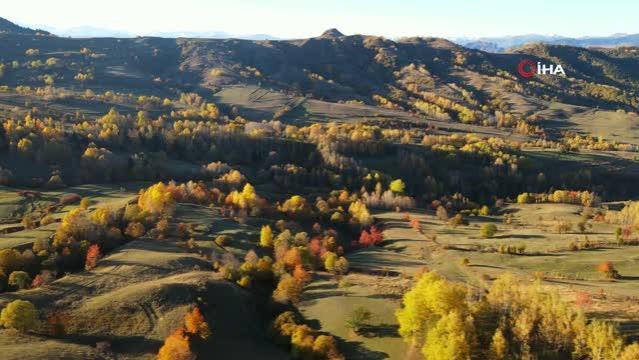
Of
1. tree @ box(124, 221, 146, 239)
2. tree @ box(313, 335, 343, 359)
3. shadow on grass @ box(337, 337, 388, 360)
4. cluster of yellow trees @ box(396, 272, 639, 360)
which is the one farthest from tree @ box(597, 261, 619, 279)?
tree @ box(124, 221, 146, 239)

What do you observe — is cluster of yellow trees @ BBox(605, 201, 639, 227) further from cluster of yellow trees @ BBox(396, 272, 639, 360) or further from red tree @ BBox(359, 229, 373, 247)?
cluster of yellow trees @ BBox(396, 272, 639, 360)

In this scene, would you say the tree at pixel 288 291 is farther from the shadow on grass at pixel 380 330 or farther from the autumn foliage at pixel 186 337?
the shadow on grass at pixel 380 330

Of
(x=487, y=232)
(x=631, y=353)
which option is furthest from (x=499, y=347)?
(x=487, y=232)

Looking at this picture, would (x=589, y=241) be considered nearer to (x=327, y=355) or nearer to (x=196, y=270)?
(x=327, y=355)

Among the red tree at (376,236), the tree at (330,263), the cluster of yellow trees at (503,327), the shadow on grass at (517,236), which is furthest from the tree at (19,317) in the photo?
the shadow on grass at (517,236)

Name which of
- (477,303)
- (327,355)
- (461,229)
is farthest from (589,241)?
(327,355)

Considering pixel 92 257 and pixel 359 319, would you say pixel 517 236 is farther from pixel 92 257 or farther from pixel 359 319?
pixel 92 257
